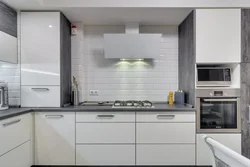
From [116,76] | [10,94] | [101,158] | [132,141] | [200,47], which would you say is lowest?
[101,158]

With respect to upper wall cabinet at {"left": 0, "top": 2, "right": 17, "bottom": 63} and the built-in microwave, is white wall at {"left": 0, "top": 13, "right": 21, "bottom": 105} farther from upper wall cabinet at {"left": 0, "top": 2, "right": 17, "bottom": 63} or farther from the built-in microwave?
the built-in microwave

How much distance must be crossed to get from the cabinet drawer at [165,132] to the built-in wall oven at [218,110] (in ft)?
0.49

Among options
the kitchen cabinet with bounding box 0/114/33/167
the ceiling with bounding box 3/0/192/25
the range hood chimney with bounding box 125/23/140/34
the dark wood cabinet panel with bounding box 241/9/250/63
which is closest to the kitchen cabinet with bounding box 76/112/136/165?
the kitchen cabinet with bounding box 0/114/33/167

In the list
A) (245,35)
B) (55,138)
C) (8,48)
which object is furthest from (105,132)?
(245,35)

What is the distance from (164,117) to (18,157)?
5.85ft

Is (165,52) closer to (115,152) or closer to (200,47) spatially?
(200,47)

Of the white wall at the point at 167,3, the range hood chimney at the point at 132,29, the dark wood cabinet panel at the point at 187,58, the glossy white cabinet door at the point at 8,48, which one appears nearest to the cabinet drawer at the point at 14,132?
the glossy white cabinet door at the point at 8,48

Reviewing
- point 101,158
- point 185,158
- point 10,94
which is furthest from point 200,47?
point 10,94

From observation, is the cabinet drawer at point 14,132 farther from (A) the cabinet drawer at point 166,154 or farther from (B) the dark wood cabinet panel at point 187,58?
(B) the dark wood cabinet panel at point 187,58

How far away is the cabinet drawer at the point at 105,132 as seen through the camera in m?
2.27

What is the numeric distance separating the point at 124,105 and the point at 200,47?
1.27m

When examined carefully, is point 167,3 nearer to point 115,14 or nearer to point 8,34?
point 115,14

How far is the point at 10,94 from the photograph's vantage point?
244cm

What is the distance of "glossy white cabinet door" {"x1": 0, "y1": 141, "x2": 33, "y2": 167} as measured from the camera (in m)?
1.80
